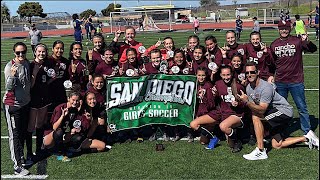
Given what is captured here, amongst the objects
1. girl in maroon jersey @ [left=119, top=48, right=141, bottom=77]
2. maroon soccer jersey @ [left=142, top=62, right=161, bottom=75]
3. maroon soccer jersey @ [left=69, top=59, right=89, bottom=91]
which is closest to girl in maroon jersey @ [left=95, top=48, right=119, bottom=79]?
girl in maroon jersey @ [left=119, top=48, right=141, bottom=77]

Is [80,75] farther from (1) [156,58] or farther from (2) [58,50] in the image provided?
(1) [156,58]

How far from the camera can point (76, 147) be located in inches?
281

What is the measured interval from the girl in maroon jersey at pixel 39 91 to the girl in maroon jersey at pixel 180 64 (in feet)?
7.01

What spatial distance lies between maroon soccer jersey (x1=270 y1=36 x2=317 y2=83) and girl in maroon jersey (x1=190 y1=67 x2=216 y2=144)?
1283 millimetres

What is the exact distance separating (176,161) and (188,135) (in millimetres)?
1172

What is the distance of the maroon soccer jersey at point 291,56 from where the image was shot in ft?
23.2

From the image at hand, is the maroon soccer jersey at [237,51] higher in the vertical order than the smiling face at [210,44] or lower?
lower

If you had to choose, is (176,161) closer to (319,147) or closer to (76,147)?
(76,147)

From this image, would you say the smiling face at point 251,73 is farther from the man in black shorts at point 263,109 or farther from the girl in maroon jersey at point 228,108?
the girl in maroon jersey at point 228,108

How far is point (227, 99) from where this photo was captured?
699 centimetres

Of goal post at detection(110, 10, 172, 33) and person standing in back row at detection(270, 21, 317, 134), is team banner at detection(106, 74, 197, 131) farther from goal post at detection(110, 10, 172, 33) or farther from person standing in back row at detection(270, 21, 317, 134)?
goal post at detection(110, 10, 172, 33)

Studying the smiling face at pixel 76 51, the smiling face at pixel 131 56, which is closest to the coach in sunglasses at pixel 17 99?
the smiling face at pixel 76 51

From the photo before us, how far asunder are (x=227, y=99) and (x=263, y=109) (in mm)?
748

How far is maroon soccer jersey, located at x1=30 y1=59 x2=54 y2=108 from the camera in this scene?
21.5 ft
